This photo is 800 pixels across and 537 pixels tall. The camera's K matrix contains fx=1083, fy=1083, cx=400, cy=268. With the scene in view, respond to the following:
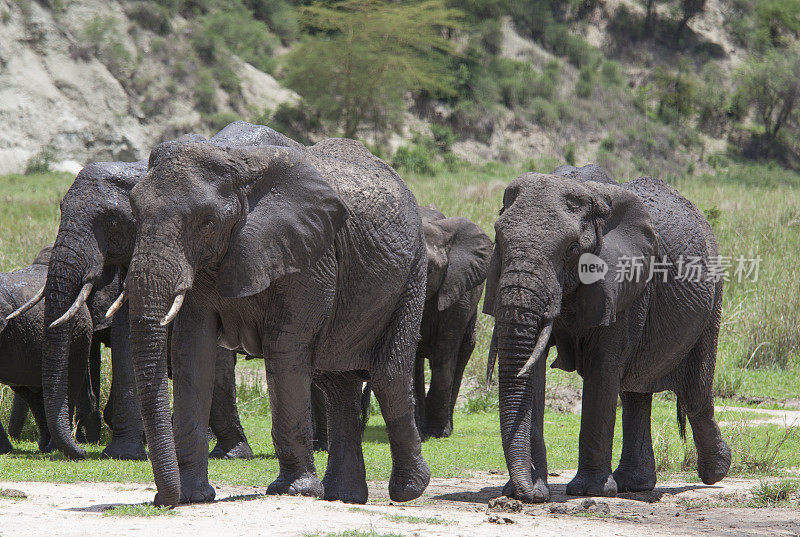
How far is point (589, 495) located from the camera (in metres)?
7.37

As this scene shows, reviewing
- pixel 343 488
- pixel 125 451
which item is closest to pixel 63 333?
pixel 125 451

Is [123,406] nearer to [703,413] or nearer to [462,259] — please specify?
[462,259]

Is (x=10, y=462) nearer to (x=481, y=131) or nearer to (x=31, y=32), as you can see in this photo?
(x=31, y=32)

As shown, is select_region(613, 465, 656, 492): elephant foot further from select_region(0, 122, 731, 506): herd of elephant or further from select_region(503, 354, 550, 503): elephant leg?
select_region(503, 354, 550, 503): elephant leg

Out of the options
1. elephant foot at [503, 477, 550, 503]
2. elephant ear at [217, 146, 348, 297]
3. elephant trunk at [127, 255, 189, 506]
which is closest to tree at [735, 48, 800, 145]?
elephant foot at [503, 477, 550, 503]

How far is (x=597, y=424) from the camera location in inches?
286

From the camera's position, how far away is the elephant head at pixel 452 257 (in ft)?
37.0

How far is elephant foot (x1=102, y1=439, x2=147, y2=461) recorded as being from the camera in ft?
28.4

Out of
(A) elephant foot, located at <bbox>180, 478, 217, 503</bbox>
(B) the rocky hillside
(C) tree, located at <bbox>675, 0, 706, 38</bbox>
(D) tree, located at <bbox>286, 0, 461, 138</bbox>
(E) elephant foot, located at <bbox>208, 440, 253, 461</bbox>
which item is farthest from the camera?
(C) tree, located at <bbox>675, 0, 706, 38</bbox>

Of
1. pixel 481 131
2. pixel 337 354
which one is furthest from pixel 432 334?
pixel 481 131

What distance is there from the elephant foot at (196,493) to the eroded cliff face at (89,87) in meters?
25.4

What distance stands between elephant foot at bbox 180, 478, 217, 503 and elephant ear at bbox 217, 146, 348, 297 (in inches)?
42.1

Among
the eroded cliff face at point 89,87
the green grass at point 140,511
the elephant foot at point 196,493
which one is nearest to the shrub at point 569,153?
the eroded cliff face at point 89,87

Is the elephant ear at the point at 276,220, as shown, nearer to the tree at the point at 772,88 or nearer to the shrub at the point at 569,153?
the shrub at the point at 569,153
